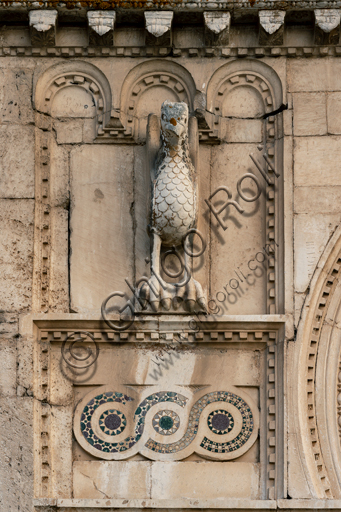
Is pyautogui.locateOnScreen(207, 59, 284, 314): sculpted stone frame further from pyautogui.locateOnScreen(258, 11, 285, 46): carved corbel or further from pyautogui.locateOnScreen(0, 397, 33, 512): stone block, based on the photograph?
pyautogui.locateOnScreen(0, 397, 33, 512): stone block

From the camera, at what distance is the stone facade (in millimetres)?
7914

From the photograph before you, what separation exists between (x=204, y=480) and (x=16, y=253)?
226cm

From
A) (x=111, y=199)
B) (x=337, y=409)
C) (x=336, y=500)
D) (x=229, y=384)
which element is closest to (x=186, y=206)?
(x=111, y=199)

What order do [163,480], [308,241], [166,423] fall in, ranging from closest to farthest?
[163,480], [166,423], [308,241]

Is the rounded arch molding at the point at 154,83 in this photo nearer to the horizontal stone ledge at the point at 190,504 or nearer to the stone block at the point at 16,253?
the stone block at the point at 16,253

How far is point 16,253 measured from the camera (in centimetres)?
819

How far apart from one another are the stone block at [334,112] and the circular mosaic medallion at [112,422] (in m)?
2.82

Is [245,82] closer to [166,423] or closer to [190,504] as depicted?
[166,423]

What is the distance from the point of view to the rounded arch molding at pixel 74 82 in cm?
857

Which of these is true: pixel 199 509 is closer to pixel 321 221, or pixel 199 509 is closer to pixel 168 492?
pixel 168 492

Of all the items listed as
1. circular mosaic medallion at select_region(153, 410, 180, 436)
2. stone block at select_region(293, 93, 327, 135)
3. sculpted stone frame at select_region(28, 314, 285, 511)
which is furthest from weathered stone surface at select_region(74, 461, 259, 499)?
→ stone block at select_region(293, 93, 327, 135)

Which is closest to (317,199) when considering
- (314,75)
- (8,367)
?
(314,75)

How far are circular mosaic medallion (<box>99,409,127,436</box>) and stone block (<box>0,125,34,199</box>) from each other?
71.5 inches

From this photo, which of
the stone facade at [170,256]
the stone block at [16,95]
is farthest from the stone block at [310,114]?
the stone block at [16,95]
